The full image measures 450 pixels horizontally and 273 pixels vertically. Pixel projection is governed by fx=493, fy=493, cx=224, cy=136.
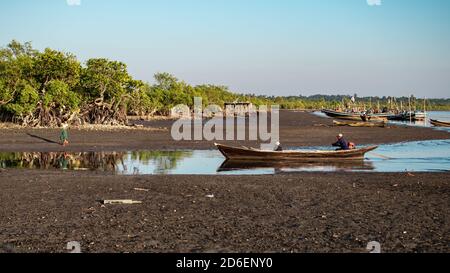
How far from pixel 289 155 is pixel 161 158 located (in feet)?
27.3

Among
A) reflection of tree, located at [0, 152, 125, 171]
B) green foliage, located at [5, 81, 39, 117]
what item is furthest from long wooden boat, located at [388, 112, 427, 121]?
reflection of tree, located at [0, 152, 125, 171]

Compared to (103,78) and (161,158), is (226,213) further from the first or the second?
(103,78)

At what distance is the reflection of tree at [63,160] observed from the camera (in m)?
25.6

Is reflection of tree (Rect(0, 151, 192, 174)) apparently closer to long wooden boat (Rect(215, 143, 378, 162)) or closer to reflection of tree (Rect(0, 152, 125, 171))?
reflection of tree (Rect(0, 152, 125, 171))

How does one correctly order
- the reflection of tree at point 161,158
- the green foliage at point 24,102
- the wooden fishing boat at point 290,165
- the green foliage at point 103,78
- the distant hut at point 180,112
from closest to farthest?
the wooden fishing boat at point 290,165
the reflection of tree at point 161,158
the green foliage at point 24,102
the green foliage at point 103,78
the distant hut at point 180,112

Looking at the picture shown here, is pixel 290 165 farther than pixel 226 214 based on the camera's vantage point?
Yes

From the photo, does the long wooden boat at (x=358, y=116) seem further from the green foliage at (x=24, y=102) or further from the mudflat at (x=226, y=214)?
the mudflat at (x=226, y=214)

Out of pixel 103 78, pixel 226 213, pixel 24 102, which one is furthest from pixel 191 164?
pixel 103 78

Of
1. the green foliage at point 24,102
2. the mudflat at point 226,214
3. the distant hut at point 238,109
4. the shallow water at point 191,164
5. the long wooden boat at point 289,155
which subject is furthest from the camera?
the distant hut at point 238,109

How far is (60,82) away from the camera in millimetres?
58750

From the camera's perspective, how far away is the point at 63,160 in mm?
28734

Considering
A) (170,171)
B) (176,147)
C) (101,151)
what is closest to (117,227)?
(170,171)

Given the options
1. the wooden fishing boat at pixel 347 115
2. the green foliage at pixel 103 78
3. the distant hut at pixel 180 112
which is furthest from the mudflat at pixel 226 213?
the distant hut at pixel 180 112

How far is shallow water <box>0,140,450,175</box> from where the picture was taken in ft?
81.0
